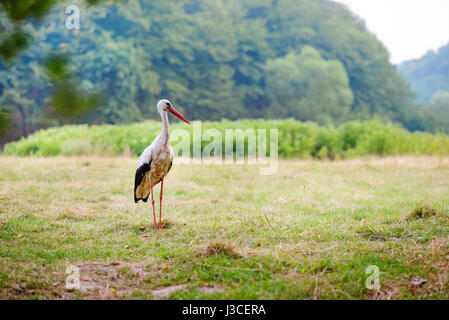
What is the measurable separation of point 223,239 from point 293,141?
1033 cm

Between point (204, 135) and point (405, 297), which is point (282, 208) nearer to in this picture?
point (405, 297)

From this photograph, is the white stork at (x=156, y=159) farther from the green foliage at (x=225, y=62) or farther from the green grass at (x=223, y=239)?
the green foliage at (x=225, y=62)

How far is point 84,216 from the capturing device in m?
5.39

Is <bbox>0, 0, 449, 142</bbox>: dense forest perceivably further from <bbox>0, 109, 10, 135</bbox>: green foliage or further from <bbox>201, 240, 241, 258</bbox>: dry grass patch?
<bbox>201, 240, 241, 258</bbox>: dry grass patch

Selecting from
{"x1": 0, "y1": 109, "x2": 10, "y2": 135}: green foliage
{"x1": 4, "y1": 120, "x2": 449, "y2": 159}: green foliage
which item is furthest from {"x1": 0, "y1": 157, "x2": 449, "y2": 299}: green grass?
{"x1": 4, "y1": 120, "x2": 449, "y2": 159}: green foliage

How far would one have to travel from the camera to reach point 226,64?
34.4 meters

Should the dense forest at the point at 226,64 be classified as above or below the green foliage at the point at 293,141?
above

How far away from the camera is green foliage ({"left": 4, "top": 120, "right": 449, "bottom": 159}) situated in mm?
13141

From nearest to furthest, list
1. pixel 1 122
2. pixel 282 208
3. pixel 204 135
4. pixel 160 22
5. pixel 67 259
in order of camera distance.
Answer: pixel 1 122, pixel 67 259, pixel 282 208, pixel 204 135, pixel 160 22

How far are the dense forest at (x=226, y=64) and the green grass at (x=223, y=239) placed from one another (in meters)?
17.7

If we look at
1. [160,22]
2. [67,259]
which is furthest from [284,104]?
[67,259]

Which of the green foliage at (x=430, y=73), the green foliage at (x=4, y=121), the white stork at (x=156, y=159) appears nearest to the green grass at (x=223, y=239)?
the white stork at (x=156, y=159)

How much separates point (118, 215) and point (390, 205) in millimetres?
3763

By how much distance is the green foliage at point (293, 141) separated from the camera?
517 inches
